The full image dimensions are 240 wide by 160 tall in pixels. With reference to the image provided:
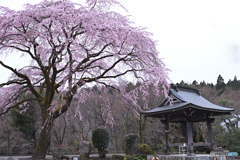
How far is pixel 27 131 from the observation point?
15352 millimetres

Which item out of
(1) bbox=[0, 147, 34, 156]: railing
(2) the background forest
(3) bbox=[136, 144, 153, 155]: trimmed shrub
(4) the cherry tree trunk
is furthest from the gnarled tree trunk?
(1) bbox=[0, 147, 34, 156]: railing

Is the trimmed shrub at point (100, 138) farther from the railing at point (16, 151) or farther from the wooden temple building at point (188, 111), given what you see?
the railing at point (16, 151)

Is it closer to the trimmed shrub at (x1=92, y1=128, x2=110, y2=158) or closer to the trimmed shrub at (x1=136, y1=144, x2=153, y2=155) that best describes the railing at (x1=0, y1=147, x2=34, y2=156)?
the trimmed shrub at (x1=92, y1=128, x2=110, y2=158)

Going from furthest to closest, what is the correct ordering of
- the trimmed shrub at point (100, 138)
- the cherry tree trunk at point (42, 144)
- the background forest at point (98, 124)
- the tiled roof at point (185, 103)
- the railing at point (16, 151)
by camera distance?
the railing at point (16, 151) < the background forest at point (98, 124) < the trimmed shrub at point (100, 138) < the tiled roof at point (185, 103) < the cherry tree trunk at point (42, 144)

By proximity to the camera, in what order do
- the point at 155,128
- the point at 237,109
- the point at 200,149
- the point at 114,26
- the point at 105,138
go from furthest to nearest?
the point at 237,109 < the point at 155,128 < the point at 200,149 < the point at 105,138 < the point at 114,26

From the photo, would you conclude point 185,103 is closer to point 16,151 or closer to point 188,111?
point 188,111

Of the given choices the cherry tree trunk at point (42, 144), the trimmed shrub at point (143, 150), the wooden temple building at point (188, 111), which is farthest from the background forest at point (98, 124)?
the cherry tree trunk at point (42, 144)

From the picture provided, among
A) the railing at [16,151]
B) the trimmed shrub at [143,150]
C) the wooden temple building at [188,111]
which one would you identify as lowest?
the railing at [16,151]

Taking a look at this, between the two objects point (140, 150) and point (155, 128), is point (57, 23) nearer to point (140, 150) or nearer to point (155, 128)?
point (140, 150)

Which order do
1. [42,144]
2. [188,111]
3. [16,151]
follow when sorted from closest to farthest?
1. [42,144]
2. [188,111]
3. [16,151]

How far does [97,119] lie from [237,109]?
36.8ft

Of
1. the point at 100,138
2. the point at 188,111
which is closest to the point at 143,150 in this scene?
the point at 100,138

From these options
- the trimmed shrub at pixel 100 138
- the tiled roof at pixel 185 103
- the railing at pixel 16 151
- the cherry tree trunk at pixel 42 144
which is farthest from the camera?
the railing at pixel 16 151

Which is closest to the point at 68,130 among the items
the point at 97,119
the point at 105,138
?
the point at 97,119
